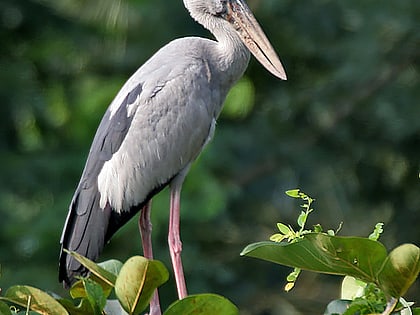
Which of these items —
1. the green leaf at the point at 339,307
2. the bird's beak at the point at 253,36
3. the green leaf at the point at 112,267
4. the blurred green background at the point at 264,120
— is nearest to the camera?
the green leaf at the point at 339,307

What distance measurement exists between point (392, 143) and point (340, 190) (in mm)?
659

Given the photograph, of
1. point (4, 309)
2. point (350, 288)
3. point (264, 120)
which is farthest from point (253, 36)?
point (264, 120)

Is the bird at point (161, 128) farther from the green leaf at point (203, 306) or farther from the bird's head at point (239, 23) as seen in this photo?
the green leaf at point (203, 306)

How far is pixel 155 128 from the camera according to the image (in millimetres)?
→ 4812

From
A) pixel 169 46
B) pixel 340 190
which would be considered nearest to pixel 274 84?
pixel 340 190

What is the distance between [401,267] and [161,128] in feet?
7.34

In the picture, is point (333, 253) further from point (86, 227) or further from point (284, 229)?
point (86, 227)

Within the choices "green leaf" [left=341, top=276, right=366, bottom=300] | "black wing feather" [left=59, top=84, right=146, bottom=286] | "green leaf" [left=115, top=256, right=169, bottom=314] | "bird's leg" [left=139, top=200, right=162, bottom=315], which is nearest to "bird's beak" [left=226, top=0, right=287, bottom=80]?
"black wing feather" [left=59, top=84, right=146, bottom=286]

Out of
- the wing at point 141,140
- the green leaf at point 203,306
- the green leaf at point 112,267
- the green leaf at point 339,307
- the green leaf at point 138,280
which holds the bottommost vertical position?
the wing at point 141,140

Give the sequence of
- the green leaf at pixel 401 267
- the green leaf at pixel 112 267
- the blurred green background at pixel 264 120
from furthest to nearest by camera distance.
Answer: the blurred green background at pixel 264 120 → the green leaf at pixel 112 267 → the green leaf at pixel 401 267

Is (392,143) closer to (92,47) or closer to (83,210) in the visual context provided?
(92,47)

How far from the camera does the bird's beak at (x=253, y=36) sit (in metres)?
4.82

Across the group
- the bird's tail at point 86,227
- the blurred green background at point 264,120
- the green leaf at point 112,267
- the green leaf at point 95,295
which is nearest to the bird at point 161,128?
the bird's tail at point 86,227

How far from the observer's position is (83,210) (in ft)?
15.3
